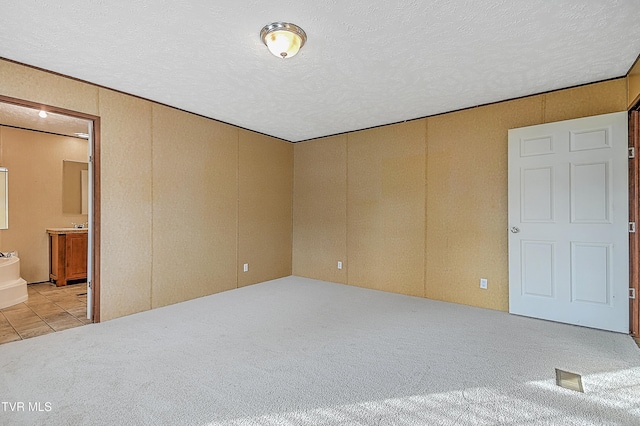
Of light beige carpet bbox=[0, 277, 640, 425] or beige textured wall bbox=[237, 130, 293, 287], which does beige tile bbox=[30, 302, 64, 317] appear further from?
beige textured wall bbox=[237, 130, 293, 287]

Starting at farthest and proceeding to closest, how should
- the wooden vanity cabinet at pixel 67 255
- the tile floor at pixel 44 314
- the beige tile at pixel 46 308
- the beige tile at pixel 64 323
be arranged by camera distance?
1. the wooden vanity cabinet at pixel 67 255
2. the beige tile at pixel 46 308
3. the beige tile at pixel 64 323
4. the tile floor at pixel 44 314

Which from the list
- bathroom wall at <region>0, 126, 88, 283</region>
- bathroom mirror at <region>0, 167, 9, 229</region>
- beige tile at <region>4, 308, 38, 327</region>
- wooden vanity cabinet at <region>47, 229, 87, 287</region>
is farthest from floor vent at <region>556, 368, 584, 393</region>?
bathroom mirror at <region>0, 167, 9, 229</region>

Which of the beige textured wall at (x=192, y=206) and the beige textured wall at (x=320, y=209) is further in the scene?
the beige textured wall at (x=320, y=209)

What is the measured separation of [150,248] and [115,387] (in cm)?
190

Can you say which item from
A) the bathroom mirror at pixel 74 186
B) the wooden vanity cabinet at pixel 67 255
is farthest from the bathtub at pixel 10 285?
the bathroom mirror at pixel 74 186

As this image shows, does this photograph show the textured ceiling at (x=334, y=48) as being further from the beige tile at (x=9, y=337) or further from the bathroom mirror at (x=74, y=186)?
the bathroom mirror at (x=74, y=186)

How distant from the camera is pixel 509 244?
3.50 metres

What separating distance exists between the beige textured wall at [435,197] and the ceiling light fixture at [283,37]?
8.19 feet

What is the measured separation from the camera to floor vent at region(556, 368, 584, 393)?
2.05 metres

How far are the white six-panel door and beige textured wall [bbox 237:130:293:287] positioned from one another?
3.38m

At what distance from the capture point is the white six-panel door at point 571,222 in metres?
2.93

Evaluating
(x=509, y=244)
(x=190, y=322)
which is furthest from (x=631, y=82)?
(x=190, y=322)

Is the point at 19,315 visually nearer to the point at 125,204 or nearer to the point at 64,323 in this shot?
the point at 64,323

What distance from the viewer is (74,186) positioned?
5.50 m
